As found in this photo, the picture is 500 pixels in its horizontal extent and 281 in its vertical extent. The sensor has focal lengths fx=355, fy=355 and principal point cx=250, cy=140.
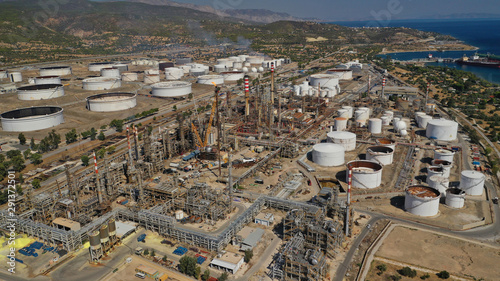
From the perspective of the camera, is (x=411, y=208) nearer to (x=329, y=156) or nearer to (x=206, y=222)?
(x=329, y=156)

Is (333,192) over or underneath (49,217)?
over

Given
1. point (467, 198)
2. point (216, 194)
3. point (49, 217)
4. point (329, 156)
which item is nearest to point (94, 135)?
point (49, 217)

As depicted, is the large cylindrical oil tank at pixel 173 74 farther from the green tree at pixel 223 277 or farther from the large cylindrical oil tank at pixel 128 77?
the green tree at pixel 223 277

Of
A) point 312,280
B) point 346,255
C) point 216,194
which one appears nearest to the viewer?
point 312,280

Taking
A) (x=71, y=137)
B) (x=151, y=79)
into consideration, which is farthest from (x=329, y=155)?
(x=151, y=79)

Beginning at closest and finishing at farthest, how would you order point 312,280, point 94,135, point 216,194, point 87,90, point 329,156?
point 312,280 → point 216,194 → point 329,156 → point 94,135 → point 87,90

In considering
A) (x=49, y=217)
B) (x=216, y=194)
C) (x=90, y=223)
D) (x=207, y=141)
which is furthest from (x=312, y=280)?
(x=207, y=141)

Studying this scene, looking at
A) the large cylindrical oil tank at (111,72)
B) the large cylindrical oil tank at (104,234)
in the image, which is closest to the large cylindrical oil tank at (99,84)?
the large cylindrical oil tank at (111,72)

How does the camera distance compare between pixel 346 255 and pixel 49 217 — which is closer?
pixel 346 255
